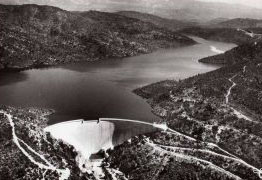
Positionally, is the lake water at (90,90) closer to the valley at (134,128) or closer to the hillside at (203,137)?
the valley at (134,128)

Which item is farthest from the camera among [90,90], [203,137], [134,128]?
[90,90]

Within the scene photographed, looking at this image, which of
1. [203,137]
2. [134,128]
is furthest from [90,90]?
[203,137]

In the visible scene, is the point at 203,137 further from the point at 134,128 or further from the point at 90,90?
the point at 90,90

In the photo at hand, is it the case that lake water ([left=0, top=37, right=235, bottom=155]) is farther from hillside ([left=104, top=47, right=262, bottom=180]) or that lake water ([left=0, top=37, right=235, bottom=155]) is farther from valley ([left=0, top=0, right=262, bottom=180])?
hillside ([left=104, top=47, right=262, bottom=180])

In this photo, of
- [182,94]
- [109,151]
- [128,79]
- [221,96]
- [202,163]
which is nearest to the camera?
[202,163]

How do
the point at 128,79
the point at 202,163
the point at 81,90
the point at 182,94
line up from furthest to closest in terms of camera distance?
the point at 128,79, the point at 81,90, the point at 182,94, the point at 202,163

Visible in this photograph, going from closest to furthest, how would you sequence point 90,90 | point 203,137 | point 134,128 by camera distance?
point 203,137 → point 134,128 → point 90,90

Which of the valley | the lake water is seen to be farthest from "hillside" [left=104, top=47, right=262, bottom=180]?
the lake water

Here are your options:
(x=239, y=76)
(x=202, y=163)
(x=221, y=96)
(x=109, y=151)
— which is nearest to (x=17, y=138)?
(x=109, y=151)

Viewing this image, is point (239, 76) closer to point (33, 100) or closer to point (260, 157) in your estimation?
point (260, 157)
